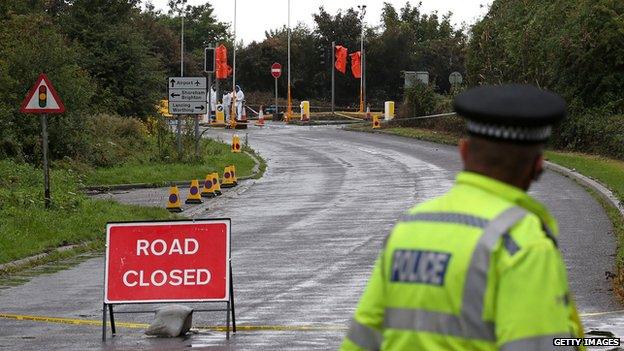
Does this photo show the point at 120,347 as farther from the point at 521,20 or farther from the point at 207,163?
the point at 521,20

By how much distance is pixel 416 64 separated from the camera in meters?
79.4

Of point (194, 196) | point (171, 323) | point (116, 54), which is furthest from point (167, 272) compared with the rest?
point (116, 54)

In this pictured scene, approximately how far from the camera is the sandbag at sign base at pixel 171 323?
1238 centimetres

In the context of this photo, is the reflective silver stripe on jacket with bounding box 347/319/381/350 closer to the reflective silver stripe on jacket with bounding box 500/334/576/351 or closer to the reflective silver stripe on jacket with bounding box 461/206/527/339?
the reflective silver stripe on jacket with bounding box 461/206/527/339

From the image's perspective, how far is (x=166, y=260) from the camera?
12.8m

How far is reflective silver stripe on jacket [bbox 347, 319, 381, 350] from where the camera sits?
13.3 feet

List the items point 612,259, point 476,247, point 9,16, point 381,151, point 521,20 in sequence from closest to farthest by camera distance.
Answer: point 476,247
point 612,259
point 9,16
point 381,151
point 521,20

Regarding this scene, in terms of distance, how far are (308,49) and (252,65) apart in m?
4.40

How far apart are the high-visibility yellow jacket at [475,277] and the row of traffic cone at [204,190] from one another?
2221cm

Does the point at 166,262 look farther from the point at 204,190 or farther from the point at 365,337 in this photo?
the point at 204,190

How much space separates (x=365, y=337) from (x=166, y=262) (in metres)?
8.83

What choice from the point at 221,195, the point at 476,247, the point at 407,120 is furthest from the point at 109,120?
the point at 476,247

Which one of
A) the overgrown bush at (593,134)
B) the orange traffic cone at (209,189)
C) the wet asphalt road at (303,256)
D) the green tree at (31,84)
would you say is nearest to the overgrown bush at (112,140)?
the green tree at (31,84)

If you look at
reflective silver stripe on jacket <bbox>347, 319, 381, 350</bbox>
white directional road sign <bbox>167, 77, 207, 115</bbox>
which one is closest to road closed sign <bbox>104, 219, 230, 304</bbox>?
reflective silver stripe on jacket <bbox>347, 319, 381, 350</bbox>
